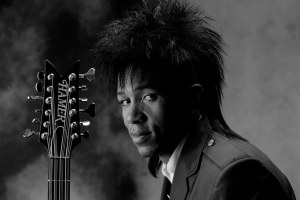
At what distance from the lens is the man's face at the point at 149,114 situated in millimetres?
2021

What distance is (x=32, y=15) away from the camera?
3.80 meters

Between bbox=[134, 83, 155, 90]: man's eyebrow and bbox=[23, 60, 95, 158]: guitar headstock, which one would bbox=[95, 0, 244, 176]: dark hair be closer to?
bbox=[134, 83, 155, 90]: man's eyebrow

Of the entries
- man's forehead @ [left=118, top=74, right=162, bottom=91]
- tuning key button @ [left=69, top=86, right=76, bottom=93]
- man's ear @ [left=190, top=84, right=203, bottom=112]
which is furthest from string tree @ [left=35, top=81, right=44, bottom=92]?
man's ear @ [left=190, top=84, right=203, bottom=112]

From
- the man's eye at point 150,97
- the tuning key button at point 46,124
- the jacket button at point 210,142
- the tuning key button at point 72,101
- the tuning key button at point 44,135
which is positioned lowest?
the jacket button at point 210,142

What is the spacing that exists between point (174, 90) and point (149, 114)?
116 millimetres

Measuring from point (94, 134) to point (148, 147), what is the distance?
6.40 ft

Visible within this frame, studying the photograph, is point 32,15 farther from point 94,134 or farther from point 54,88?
point 54,88

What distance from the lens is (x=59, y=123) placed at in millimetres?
2484

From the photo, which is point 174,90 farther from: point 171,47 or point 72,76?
point 72,76

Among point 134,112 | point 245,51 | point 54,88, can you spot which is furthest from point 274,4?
point 134,112

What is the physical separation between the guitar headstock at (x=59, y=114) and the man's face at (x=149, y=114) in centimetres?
47

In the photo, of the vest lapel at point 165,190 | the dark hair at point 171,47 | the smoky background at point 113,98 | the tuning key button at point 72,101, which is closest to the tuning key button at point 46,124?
the tuning key button at point 72,101

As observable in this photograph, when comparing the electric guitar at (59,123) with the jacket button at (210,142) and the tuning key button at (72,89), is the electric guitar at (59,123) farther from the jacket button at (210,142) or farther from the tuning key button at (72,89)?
the jacket button at (210,142)

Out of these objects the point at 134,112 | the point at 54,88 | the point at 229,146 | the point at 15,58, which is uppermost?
the point at 15,58
